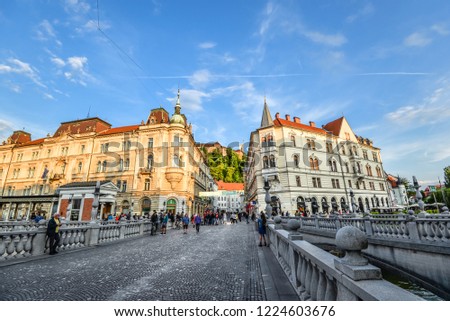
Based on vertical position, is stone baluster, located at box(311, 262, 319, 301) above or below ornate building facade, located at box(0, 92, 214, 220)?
below

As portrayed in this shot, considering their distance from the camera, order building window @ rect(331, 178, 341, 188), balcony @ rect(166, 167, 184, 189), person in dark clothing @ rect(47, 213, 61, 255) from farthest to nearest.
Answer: building window @ rect(331, 178, 341, 188), balcony @ rect(166, 167, 184, 189), person in dark clothing @ rect(47, 213, 61, 255)

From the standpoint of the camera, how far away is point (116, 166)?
3534cm

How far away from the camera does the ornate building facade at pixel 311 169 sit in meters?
34.5

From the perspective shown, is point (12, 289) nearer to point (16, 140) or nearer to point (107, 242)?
point (107, 242)

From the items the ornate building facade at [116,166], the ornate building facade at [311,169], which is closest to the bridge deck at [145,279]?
the ornate building facade at [116,166]

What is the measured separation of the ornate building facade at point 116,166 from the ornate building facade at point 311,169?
1368cm

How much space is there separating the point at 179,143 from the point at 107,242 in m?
22.9

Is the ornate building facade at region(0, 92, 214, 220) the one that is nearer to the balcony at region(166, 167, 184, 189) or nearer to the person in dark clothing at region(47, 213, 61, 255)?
the balcony at region(166, 167, 184, 189)

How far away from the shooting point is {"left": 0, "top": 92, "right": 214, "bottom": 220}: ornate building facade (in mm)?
32312

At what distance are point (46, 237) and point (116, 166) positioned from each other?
28.7 metres

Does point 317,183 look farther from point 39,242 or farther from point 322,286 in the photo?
point 322,286

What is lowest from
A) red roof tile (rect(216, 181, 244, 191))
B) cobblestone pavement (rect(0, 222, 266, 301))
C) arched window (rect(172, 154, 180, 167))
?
cobblestone pavement (rect(0, 222, 266, 301))

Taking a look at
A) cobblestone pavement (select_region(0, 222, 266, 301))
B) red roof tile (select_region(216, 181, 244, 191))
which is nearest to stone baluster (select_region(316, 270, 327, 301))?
cobblestone pavement (select_region(0, 222, 266, 301))

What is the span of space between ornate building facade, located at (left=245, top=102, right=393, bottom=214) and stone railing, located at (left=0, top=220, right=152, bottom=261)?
23839 mm
